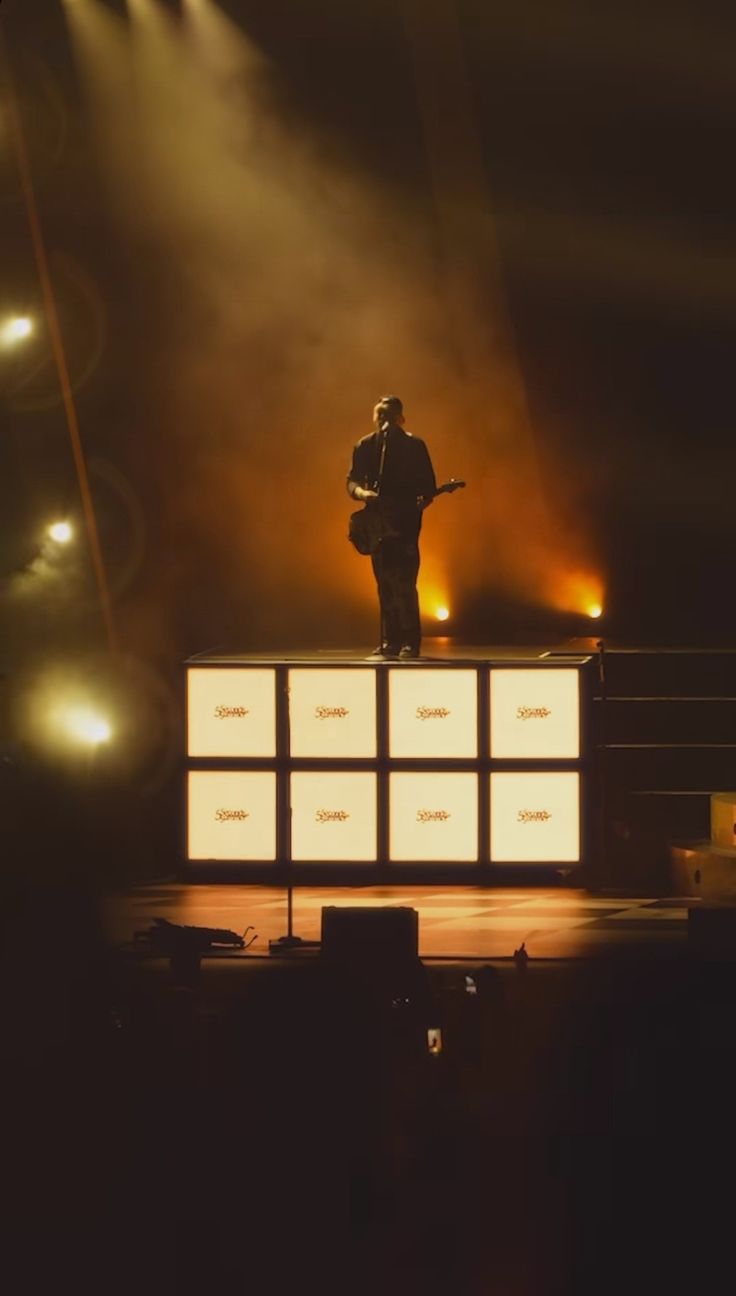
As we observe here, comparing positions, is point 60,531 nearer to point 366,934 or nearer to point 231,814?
point 231,814

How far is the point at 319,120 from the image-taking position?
13.7 meters

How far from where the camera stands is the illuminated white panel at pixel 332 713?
11547 millimetres

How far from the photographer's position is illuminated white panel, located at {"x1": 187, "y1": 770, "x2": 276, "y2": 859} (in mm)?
11602

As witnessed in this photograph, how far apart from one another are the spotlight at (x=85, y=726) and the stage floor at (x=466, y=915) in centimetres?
161

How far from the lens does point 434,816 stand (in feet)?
37.9

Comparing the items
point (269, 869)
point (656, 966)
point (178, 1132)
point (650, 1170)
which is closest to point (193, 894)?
point (269, 869)

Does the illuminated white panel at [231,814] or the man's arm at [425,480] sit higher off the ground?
the man's arm at [425,480]

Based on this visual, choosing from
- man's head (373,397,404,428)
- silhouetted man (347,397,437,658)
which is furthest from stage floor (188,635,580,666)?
man's head (373,397,404,428)

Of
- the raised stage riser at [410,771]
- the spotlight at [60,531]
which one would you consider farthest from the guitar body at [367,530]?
the spotlight at [60,531]

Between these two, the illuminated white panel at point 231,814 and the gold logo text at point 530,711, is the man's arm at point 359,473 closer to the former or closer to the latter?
the gold logo text at point 530,711

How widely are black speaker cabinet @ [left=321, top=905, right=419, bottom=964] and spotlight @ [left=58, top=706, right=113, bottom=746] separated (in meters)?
5.36

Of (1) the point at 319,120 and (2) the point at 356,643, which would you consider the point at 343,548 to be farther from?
(1) the point at 319,120

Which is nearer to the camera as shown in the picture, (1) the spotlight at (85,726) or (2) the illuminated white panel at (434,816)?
(2) the illuminated white panel at (434,816)

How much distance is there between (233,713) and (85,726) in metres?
2.01
